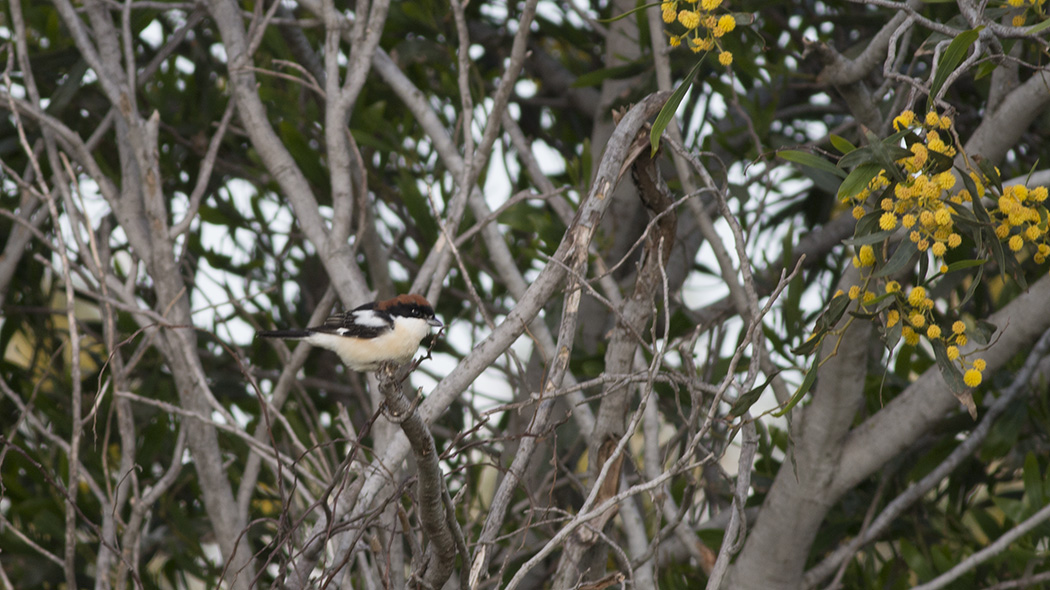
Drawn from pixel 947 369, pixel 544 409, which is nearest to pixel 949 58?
pixel 947 369

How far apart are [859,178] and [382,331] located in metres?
1.68

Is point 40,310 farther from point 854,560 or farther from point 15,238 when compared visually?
point 854,560

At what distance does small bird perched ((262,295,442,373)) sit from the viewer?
10.4 ft

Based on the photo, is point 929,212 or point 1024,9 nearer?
point 929,212

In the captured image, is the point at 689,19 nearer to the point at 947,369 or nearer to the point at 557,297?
the point at 947,369

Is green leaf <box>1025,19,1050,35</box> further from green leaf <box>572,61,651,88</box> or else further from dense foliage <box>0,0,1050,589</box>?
green leaf <box>572,61,651,88</box>

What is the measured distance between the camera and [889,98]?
14.7 feet

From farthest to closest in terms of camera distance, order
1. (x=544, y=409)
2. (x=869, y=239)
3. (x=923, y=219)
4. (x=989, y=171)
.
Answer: (x=544, y=409) → (x=989, y=171) → (x=869, y=239) → (x=923, y=219)

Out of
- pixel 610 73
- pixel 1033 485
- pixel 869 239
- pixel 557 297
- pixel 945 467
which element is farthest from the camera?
pixel 557 297

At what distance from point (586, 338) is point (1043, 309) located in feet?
7.60

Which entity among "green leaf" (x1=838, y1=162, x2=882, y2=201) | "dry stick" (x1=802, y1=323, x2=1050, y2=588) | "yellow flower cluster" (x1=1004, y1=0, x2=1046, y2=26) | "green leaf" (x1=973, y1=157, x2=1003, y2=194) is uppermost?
"yellow flower cluster" (x1=1004, y1=0, x2=1046, y2=26)

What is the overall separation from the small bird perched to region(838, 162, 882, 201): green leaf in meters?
1.51

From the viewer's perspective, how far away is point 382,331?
125 inches

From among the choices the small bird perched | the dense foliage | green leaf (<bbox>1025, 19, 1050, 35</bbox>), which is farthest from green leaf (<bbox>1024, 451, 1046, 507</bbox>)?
the small bird perched
